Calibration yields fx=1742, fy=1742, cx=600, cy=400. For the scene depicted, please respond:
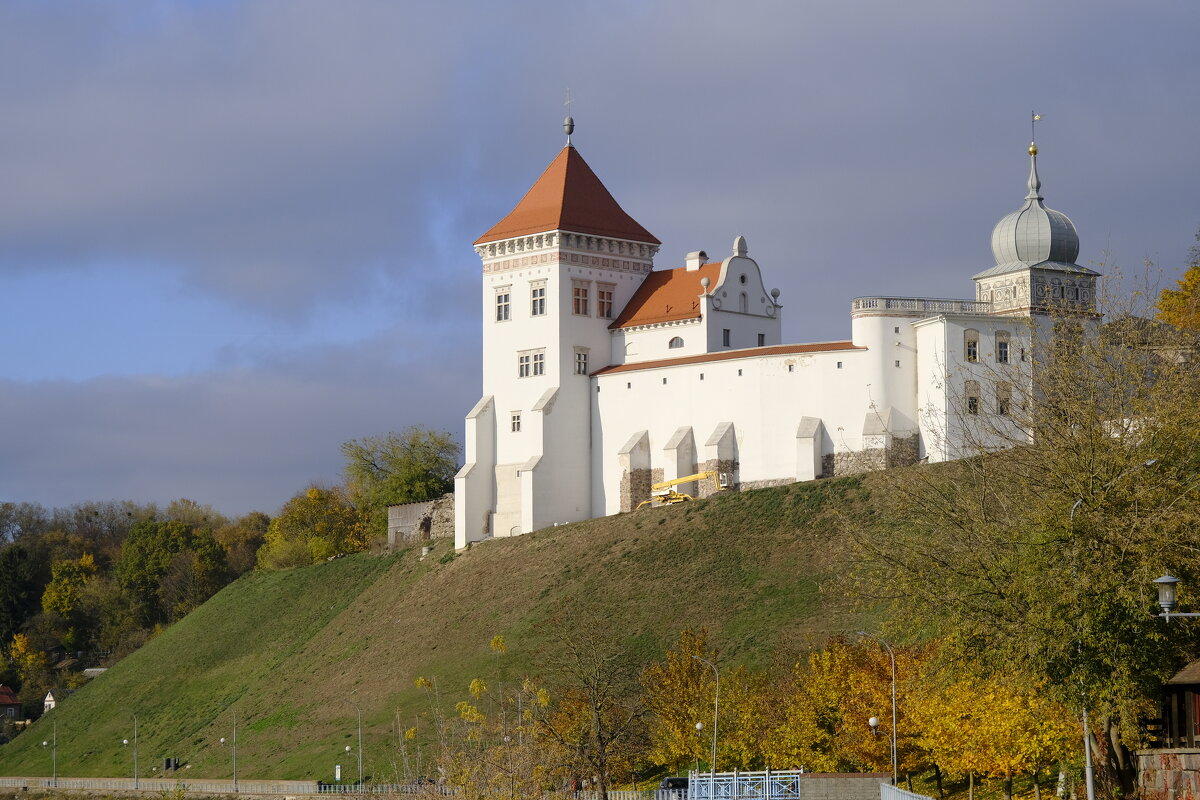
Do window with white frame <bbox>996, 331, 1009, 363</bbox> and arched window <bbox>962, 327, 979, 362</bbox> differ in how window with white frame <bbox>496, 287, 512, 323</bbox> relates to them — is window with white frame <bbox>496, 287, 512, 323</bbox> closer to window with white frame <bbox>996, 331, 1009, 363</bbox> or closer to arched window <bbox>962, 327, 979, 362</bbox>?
arched window <bbox>962, 327, 979, 362</bbox>

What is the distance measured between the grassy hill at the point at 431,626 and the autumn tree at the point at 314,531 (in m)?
11.8

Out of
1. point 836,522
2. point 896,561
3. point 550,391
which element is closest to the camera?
point 896,561

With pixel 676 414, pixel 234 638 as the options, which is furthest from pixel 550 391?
pixel 234 638

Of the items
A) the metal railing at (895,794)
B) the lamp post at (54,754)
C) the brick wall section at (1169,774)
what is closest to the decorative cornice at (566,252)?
the lamp post at (54,754)

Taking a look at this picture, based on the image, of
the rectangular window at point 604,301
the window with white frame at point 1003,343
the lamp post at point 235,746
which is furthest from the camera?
the rectangular window at point 604,301

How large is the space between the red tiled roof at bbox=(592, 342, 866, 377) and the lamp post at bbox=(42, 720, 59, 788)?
98.9 ft

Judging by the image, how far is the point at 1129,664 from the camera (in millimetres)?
35156

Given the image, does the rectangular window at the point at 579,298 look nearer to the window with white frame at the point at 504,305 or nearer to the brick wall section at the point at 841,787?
the window with white frame at the point at 504,305

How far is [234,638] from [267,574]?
378 inches

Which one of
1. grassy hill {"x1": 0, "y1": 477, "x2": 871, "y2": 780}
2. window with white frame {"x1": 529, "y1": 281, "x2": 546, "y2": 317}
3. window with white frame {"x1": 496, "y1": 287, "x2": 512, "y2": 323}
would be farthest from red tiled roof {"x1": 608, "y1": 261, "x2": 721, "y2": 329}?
grassy hill {"x1": 0, "y1": 477, "x2": 871, "y2": 780}

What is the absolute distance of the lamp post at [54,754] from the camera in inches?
3024

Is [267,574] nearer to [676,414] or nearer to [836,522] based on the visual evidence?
[676,414]

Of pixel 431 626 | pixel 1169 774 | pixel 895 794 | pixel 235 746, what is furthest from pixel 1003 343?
pixel 895 794

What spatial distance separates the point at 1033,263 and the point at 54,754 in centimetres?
4923
